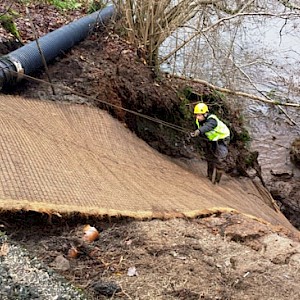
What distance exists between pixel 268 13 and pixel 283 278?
6.56 metres

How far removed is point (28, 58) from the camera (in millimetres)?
6648

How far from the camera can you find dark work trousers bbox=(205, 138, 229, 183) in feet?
26.4

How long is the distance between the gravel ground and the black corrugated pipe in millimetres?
3538

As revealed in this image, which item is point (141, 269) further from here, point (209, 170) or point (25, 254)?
point (209, 170)

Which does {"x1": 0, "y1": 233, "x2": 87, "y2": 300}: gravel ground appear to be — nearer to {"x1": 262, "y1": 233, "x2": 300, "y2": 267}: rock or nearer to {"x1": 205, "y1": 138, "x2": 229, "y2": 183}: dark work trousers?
{"x1": 262, "y1": 233, "x2": 300, "y2": 267}: rock

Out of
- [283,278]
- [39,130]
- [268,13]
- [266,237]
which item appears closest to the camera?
[283,278]

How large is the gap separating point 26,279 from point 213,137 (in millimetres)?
5354

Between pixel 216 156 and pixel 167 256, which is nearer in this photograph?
pixel 167 256

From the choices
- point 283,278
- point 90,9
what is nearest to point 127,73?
point 90,9

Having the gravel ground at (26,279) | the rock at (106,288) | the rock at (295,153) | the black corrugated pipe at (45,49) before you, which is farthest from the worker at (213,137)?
the gravel ground at (26,279)

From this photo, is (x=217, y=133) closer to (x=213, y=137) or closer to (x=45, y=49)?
(x=213, y=137)

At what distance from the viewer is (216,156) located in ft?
26.8

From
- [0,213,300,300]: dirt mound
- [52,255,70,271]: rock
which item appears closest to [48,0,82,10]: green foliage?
[0,213,300,300]: dirt mound

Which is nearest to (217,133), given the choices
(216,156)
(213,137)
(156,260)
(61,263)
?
(213,137)
